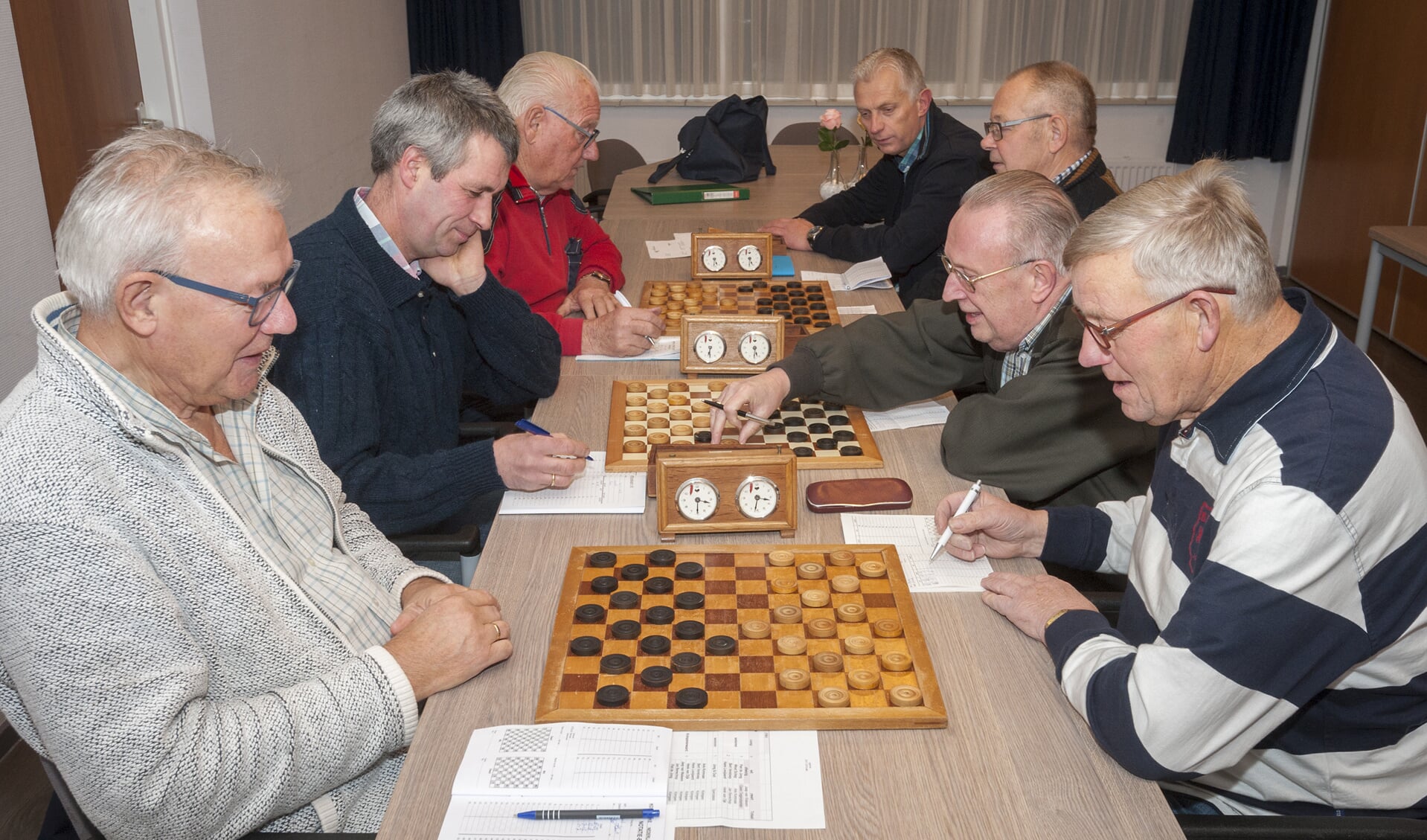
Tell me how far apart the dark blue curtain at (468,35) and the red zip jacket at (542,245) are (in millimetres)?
3235

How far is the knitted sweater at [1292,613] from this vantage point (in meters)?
1.33

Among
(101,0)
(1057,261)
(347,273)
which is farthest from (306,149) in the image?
(1057,261)

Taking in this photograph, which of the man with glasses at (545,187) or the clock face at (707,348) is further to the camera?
the man with glasses at (545,187)

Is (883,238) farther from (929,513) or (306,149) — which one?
(306,149)

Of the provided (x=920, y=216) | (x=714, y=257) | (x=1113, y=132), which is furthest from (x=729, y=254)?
(x=1113, y=132)

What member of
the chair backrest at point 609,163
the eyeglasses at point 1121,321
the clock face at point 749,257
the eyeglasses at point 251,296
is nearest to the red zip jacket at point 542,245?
the clock face at point 749,257

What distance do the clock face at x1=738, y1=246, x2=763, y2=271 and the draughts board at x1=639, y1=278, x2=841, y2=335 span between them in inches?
3.3

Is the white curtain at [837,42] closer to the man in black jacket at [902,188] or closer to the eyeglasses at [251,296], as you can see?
the man in black jacket at [902,188]

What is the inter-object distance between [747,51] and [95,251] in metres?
5.89

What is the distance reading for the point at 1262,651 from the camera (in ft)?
4.36

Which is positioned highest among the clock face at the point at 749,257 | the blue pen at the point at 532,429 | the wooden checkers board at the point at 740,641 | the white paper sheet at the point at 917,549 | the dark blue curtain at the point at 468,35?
the dark blue curtain at the point at 468,35

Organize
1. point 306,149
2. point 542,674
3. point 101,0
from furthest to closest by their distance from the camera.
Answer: point 306,149
point 101,0
point 542,674

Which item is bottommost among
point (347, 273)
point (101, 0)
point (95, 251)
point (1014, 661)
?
point (1014, 661)

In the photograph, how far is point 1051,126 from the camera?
11.6 ft
